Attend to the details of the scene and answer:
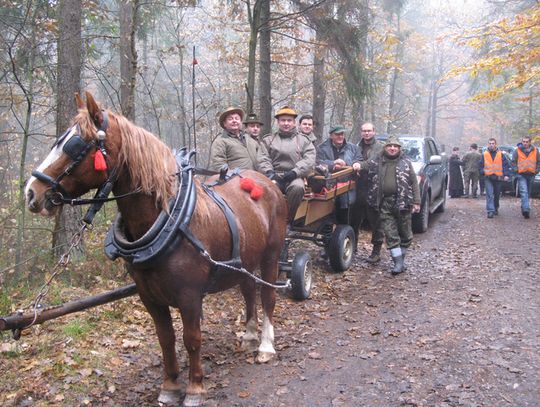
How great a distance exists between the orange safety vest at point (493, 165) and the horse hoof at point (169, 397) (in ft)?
37.0

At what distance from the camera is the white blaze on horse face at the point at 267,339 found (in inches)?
191

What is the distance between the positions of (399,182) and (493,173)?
6.35 meters

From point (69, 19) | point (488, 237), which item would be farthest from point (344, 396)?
point (488, 237)

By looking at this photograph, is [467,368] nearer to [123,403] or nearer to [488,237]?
[123,403]

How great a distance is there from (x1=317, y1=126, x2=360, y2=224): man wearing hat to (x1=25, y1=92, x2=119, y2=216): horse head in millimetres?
5128

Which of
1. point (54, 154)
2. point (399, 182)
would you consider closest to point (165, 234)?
point (54, 154)

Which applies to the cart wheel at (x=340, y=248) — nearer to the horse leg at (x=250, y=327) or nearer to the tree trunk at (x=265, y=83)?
the horse leg at (x=250, y=327)

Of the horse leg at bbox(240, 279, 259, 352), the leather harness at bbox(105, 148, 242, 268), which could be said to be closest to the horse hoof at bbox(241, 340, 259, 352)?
the horse leg at bbox(240, 279, 259, 352)

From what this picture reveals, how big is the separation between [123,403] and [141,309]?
6.88ft

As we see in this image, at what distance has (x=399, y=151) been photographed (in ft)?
25.9

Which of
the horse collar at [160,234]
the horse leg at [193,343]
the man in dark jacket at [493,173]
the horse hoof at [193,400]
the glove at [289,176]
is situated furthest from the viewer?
the man in dark jacket at [493,173]

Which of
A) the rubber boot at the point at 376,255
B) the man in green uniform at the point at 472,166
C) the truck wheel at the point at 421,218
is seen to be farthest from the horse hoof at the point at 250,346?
the man in green uniform at the point at 472,166

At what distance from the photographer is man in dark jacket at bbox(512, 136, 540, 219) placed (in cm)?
1265

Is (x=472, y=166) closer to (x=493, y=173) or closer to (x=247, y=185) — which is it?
(x=493, y=173)
